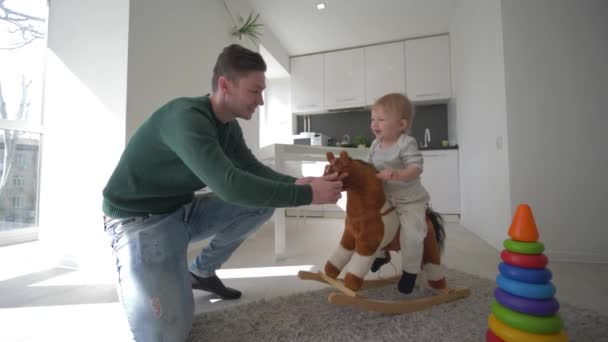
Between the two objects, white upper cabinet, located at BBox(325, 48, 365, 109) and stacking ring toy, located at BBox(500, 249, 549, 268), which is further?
white upper cabinet, located at BBox(325, 48, 365, 109)

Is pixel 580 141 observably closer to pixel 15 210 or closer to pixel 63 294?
pixel 63 294

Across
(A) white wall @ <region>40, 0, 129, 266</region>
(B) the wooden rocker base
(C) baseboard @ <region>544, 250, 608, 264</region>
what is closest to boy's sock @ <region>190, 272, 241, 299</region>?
(B) the wooden rocker base

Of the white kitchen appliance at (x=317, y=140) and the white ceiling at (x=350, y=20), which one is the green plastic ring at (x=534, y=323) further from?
the white kitchen appliance at (x=317, y=140)

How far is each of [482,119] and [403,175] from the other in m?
1.68

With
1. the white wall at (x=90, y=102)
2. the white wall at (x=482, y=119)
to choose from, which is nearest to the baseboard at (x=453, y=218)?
the white wall at (x=482, y=119)

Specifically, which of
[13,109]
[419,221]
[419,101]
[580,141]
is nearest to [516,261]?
[419,221]

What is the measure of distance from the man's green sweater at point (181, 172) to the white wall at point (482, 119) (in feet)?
5.15

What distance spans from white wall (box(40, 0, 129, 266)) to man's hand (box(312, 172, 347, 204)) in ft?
3.96

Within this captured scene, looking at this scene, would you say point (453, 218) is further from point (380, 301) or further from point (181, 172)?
point (181, 172)

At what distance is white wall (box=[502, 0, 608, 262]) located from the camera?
164 cm

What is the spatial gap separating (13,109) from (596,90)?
3660mm

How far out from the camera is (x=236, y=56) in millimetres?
962

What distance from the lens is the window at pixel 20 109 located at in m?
1.99

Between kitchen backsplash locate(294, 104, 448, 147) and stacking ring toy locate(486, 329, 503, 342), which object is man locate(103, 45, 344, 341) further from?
kitchen backsplash locate(294, 104, 448, 147)
